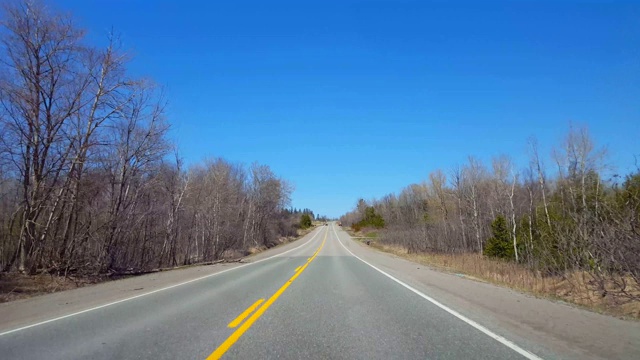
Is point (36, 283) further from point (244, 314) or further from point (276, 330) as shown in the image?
point (276, 330)

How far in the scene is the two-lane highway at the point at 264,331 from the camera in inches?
227

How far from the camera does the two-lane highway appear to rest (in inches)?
227

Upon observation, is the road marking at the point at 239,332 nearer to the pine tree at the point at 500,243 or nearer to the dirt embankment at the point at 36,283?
the dirt embankment at the point at 36,283

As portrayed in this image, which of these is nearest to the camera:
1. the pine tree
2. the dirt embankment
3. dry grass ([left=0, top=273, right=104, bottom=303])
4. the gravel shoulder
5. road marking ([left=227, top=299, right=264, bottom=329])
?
the gravel shoulder

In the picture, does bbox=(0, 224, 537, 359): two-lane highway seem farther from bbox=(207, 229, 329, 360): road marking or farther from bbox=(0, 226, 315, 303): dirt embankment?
bbox=(0, 226, 315, 303): dirt embankment

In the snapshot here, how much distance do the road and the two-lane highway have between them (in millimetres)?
15

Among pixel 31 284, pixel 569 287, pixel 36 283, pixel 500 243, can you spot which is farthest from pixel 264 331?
pixel 500 243

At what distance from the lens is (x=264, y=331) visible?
711cm

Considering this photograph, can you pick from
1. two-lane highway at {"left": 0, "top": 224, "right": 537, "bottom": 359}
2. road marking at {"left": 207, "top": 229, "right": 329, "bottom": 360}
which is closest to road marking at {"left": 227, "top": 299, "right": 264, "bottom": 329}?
two-lane highway at {"left": 0, "top": 224, "right": 537, "bottom": 359}

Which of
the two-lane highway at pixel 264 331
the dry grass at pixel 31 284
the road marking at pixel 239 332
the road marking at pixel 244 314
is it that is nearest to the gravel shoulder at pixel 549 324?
the two-lane highway at pixel 264 331

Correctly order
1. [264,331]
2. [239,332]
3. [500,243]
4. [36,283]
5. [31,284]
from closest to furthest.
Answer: [239,332], [264,331], [31,284], [36,283], [500,243]

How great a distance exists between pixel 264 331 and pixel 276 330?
0.71 feet

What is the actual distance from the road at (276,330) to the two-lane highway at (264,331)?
0.02 meters

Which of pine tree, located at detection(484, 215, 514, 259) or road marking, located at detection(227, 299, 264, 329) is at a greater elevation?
pine tree, located at detection(484, 215, 514, 259)
